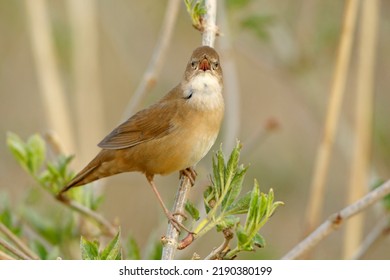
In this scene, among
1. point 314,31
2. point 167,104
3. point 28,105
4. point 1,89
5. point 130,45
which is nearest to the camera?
point 167,104

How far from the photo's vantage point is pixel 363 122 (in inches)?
139

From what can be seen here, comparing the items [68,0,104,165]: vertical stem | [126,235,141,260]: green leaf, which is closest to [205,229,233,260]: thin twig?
[126,235,141,260]: green leaf

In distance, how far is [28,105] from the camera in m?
5.71

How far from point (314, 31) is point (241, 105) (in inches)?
49.5

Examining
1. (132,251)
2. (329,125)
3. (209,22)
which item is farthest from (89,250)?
(329,125)

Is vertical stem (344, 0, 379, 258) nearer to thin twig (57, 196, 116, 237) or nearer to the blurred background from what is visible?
the blurred background

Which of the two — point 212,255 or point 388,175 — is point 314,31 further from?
point 212,255

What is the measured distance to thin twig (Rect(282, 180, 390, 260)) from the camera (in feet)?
7.12

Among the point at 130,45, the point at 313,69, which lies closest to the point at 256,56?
the point at 313,69

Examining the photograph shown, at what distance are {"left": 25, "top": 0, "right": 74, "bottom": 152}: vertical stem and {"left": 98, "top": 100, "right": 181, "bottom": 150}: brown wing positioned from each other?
2.23 ft

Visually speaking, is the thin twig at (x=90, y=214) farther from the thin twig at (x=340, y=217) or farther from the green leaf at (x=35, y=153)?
the thin twig at (x=340, y=217)

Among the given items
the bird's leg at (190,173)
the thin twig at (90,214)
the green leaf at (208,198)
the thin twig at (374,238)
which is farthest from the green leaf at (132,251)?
the thin twig at (374,238)

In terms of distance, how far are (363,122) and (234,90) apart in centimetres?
64

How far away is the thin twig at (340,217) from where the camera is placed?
2170 mm
